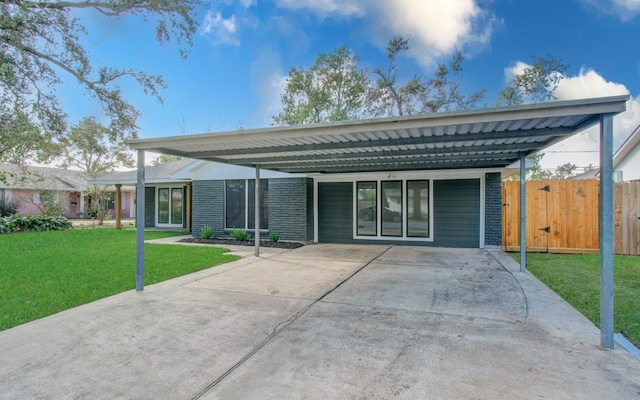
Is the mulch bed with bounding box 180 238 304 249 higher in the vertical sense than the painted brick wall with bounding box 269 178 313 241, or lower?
lower

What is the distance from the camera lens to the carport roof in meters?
3.49

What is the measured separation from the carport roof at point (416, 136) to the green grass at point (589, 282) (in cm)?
229

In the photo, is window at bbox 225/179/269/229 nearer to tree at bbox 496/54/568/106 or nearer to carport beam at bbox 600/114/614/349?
carport beam at bbox 600/114/614/349

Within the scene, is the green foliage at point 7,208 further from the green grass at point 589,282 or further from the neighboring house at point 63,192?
the green grass at point 589,282

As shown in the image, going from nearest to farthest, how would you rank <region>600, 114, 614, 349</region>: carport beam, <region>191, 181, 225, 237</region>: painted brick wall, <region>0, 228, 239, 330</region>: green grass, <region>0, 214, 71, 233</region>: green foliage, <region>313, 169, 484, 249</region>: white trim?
1. <region>600, 114, 614, 349</region>: carport beam
2. <region>0, 228, 239, 330</region>: green grass
3. <region>313, 169, 484, 249</region>: white trim
4. <region>191, 181, 225, 237</region>: painted brick wall
5. <region>0, 214, 71, 233</region>: green foliage

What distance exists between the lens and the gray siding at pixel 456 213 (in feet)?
31.6

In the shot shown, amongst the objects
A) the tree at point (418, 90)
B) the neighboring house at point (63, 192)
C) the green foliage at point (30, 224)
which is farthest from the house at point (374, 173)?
the neighboring house at point (63, 192)

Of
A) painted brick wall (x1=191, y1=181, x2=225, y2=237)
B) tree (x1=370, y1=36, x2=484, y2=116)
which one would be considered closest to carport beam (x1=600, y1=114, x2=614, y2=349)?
painted brick wall (x1=191, y1=181, x2=225, y2=237)

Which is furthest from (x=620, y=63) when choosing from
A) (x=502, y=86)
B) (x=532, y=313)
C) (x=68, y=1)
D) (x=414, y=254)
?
(x=68, y=1)

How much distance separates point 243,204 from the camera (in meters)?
12.0

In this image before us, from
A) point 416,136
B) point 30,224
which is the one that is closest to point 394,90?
point 416,136

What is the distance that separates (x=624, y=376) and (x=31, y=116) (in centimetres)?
1359

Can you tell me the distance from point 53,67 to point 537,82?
20059 millimetres

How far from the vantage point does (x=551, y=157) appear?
31.2m
